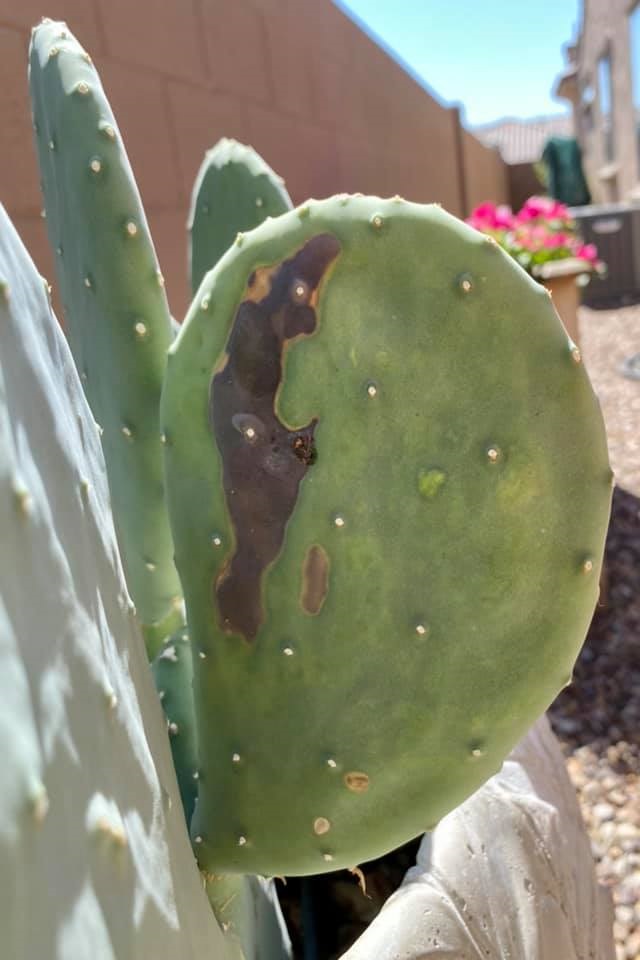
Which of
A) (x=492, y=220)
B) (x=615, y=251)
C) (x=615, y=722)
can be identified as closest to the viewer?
(x=615, y=722)

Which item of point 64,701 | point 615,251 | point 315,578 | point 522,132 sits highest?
point 64,701

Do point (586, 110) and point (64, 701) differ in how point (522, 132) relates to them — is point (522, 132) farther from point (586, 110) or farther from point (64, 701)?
point (64, 701)

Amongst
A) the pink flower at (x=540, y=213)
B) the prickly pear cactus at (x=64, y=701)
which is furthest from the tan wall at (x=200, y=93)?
the prickly pear cactus at (x=64, y=701)

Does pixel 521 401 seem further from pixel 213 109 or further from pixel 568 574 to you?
pixel 213 109

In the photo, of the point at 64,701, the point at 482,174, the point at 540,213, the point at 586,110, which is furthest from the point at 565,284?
the point at 586,110

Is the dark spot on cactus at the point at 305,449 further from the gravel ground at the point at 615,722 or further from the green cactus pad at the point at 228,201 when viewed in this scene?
the gravel ground at the point at 615,722

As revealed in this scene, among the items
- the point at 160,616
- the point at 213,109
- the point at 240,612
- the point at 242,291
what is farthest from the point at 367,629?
the point at 213,109

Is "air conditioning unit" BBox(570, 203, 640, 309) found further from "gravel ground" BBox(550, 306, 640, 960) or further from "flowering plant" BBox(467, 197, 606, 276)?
"gravel ground" BBox(550, 306, 640, 960)
